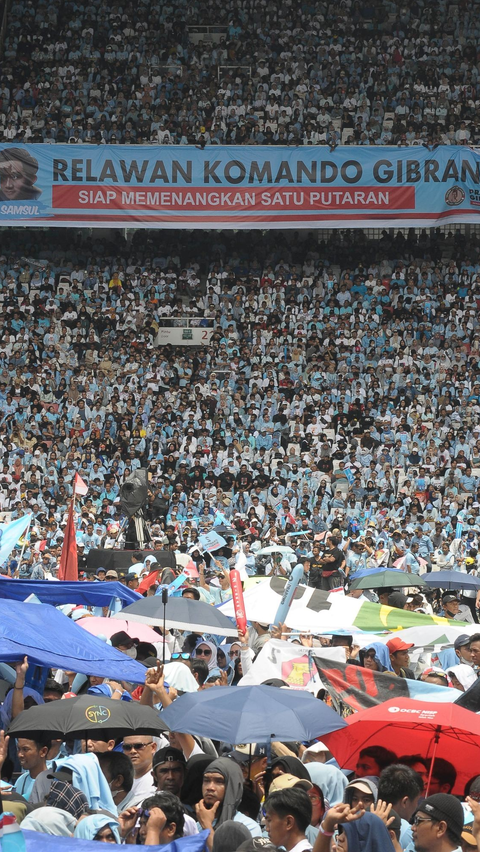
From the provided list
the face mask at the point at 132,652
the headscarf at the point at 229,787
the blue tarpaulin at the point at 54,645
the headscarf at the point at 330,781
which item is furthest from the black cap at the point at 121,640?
the headscarf at the point at 229,787

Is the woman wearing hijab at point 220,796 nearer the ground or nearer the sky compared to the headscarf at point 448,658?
nearer the sky

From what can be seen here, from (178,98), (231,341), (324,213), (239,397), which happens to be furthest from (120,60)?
(239,397)

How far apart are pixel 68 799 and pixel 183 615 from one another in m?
4.13

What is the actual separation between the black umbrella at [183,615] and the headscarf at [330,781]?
133 inches

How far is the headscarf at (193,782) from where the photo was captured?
5.54 meters

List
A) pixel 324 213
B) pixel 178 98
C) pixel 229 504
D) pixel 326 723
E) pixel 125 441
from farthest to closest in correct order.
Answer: pixel 178 98
pixel 324 213
pixel 125 441
pixel 229 504
pixel 326 723

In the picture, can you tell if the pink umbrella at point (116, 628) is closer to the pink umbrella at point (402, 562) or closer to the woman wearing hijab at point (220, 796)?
the woman wearing hijab at point (220, 796)

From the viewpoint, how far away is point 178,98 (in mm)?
32562

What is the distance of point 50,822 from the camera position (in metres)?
4.71

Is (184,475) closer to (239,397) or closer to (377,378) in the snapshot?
(239,397)

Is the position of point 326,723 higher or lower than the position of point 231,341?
lower

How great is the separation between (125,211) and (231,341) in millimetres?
4673

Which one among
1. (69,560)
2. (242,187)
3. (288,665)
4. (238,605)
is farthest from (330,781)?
(242,187)

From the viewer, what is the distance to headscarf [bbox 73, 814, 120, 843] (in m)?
4.67
